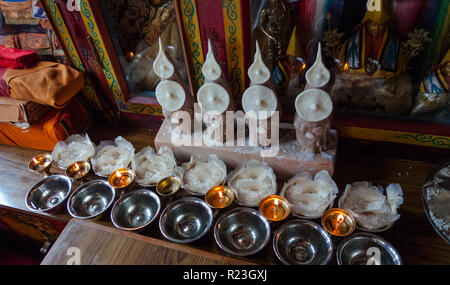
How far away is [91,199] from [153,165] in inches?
23.4

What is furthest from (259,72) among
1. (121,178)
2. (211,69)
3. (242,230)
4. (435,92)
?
(121,178)

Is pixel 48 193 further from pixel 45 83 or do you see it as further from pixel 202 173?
pixel 202 173

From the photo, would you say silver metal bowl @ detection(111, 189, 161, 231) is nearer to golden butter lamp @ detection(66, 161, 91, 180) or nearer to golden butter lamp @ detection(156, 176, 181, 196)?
golden butter lamp @ detection(156, 176, 181, 196)

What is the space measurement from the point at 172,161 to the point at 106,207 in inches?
25.3

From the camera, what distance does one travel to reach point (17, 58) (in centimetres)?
286

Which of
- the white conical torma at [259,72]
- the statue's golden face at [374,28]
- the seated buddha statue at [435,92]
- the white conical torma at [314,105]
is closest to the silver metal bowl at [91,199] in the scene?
the white conical torma at [259,72]

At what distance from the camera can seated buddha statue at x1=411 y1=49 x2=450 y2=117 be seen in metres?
2.14

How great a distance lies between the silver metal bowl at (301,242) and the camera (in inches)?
79.1

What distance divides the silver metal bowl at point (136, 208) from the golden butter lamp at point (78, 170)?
0.53 meters

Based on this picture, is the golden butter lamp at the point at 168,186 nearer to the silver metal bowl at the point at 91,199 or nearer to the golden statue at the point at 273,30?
the silver metal bowl at the point at 91,199

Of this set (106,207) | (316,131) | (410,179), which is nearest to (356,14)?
(316,131)

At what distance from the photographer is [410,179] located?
8.05 ft

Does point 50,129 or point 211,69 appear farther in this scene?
point 50,129
